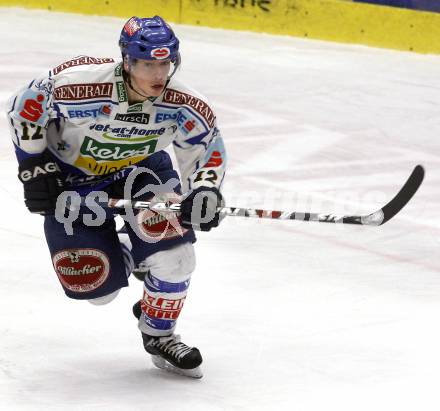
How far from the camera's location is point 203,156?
4.24 metres

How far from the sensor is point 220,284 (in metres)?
5.33

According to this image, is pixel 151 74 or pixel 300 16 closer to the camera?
pixel 151 74

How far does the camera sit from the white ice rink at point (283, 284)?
4145mm

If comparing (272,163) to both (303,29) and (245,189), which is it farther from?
(303,29)

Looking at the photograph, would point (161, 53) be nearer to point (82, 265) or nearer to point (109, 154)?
point (109, 154)

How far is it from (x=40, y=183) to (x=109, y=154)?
294 mm

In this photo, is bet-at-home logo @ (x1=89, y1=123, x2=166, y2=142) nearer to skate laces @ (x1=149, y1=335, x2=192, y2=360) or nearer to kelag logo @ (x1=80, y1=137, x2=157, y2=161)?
kelag logo @ (x1=80, y1=137, x2=157, y2=161)

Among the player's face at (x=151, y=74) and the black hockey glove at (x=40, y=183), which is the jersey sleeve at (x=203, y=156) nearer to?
the player's face at (x=151, y=74)

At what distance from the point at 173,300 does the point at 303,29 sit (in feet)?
23.0

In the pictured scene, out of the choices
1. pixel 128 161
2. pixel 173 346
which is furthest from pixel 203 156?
pixel 173 346

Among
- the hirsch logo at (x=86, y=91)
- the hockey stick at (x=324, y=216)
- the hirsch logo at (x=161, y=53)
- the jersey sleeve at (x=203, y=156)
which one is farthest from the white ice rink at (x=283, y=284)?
the hirsch logo at (x=161, y=53)

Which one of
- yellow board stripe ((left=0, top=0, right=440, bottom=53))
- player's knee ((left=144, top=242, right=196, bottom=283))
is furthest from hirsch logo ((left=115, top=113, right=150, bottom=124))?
yellow board stripe ((left=0, top=0, right=440, bottom=53))

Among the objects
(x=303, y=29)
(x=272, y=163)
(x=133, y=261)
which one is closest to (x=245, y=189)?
(x=272, y=163)

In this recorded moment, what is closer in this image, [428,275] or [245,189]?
[428,275]
